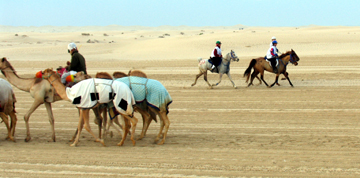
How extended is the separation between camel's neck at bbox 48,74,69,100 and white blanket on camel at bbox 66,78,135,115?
42 centimetres

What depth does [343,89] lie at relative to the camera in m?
16.0

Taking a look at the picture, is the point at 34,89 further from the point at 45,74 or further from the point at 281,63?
the point at 281,63

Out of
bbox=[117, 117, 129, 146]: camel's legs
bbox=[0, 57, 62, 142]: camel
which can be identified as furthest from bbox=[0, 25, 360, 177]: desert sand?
bbox=[0, 57, 62, 142]: camel

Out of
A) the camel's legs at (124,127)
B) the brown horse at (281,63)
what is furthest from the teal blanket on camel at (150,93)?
the brown horse at (281,63)

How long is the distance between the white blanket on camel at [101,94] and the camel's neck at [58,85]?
415mm

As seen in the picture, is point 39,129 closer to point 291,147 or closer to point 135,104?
point 135,104

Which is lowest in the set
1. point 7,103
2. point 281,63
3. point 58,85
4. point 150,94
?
point 281,63

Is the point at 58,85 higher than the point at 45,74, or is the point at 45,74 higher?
the point at 45,74

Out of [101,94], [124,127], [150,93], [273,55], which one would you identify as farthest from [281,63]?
[101,94]

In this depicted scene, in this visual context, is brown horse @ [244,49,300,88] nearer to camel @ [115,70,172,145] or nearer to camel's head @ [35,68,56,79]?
camel @ [115,70,172,145]

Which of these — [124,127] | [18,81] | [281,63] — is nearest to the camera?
[124,127]

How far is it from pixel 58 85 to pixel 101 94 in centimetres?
128

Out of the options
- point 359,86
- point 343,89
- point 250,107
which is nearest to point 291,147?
point 250,107

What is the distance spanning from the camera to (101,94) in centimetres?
802
